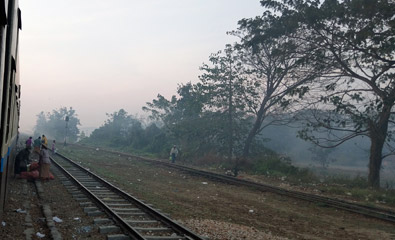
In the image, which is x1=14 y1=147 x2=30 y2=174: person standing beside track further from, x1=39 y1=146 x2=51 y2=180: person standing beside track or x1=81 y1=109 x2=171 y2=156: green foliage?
x1=81 y1=109 x2=171 y2=156: green foliage

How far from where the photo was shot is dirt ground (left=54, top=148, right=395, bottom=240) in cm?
804

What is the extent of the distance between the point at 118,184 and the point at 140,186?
92cm

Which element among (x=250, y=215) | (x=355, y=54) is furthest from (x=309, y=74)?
(x=250, y=215)

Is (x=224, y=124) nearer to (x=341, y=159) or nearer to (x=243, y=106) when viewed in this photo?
(x=243, y=106)

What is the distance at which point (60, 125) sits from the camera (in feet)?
343

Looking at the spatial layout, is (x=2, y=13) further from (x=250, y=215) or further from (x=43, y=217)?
(x=250, y=215)

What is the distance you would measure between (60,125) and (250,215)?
340 ft

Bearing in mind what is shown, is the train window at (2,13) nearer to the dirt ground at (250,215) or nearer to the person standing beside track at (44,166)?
the dirt ground at (250,215)

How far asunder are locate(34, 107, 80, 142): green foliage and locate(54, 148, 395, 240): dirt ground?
5551 cm

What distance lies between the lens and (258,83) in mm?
29500

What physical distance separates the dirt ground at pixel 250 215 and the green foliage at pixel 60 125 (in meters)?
55.5

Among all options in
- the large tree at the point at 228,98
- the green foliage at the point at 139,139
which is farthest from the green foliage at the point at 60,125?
the large tree at the point at 228,98

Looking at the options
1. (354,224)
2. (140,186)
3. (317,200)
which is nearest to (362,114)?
(317,200)

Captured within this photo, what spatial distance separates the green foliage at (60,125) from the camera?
87.0m
